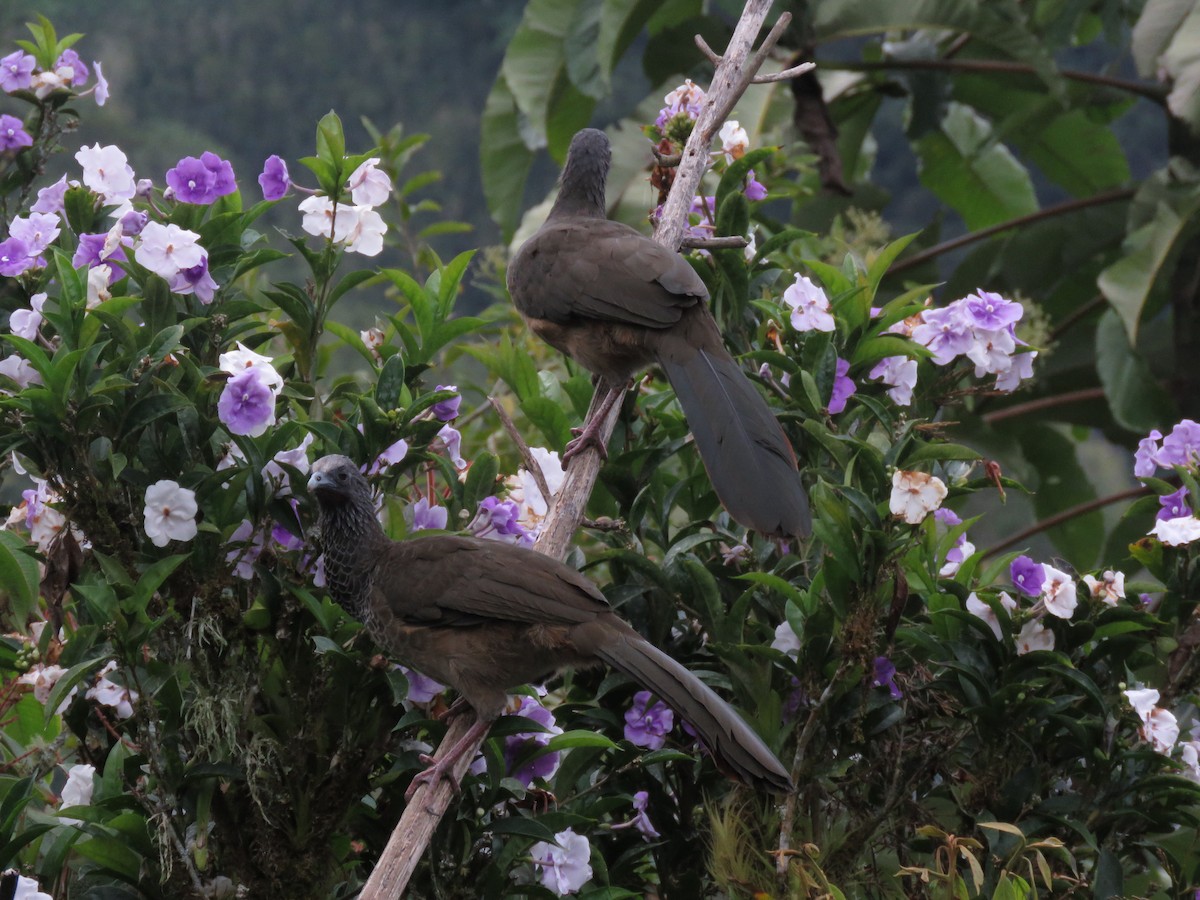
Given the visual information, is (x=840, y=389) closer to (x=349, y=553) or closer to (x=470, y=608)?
(x=470, y=608)

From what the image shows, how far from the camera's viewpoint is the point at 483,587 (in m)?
2.38

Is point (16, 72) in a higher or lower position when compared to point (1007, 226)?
higher

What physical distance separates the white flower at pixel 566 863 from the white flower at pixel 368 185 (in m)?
1.20

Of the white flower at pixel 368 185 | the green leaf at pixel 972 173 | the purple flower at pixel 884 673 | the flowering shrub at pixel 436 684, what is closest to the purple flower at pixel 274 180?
the flowering shrub at pixel 436 684

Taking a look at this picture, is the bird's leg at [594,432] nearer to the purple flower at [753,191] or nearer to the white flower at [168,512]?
the purple flower at [753,191]

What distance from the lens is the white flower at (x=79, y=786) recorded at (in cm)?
236

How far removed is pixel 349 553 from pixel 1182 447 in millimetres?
1568

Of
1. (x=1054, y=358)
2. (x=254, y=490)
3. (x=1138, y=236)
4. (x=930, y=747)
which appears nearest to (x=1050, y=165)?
(x=1054, y=358)

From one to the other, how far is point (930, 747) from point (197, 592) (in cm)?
127

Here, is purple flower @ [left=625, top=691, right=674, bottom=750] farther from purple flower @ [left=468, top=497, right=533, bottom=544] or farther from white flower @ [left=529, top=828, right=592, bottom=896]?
purple flower @ [left=468, top=497, right=533, bottom=544]

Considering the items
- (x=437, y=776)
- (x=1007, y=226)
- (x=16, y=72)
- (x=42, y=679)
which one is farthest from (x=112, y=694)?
(x=1007, y=226)

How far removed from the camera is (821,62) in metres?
5.70

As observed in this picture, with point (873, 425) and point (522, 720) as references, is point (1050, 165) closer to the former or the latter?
point (873, 425)

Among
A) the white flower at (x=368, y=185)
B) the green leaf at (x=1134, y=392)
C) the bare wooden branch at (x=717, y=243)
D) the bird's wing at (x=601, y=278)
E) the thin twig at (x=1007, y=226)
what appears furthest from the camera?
the thin twig at (x=1007, y=226)
